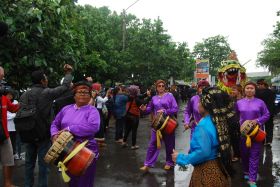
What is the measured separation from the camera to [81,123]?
4.76 metres

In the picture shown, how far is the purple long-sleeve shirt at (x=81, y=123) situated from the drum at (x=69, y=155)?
284 mm

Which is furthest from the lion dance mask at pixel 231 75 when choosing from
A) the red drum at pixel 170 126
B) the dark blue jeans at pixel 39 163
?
the dark blue jeans at pixel 39 163

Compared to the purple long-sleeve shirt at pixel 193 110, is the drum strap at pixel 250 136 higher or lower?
lower

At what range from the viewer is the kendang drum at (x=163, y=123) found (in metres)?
7.55

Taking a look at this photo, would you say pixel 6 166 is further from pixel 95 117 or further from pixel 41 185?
pixel 95 117

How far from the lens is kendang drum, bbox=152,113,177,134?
24.8 feet

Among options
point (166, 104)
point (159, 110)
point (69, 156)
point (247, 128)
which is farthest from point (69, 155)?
point (166, 104)

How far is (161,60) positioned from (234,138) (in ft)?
81.9

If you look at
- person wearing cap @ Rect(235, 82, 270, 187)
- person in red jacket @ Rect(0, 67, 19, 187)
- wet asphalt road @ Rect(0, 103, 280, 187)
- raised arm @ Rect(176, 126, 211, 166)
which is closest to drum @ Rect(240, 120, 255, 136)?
person wearing cap @ Rect(235, 82, 270, 187)

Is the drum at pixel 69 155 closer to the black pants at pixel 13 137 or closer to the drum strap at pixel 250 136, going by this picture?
the drum strap at pixel 250 136

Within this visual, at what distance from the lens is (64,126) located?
4875 millimetres

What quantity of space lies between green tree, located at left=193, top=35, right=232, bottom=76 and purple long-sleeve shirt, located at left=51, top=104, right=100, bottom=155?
190 feet

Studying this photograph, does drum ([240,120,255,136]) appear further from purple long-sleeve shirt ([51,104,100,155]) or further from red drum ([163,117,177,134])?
purple long-sleeve shirt ([51,104,100,155])

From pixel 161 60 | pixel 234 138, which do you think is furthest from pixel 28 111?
pixel 161 60
